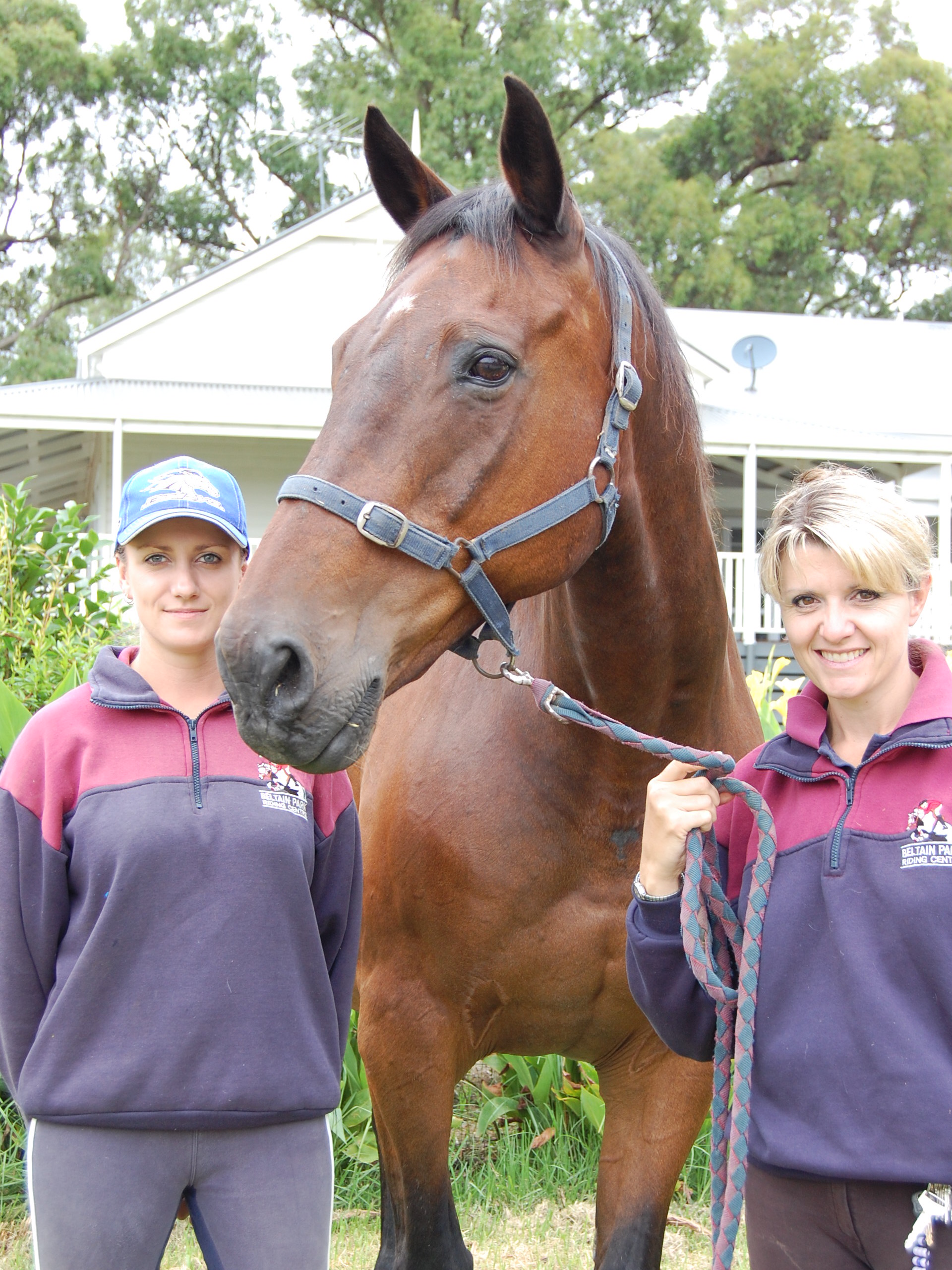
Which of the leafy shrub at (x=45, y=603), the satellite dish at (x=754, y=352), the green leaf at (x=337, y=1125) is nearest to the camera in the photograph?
the green leaf at (x=337, y=1125)

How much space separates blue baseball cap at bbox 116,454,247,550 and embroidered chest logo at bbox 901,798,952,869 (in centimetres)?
121

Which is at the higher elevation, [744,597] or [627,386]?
[744,597]

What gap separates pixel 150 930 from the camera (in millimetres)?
1877

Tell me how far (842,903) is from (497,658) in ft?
3.91

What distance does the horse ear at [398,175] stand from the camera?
2.18 meters

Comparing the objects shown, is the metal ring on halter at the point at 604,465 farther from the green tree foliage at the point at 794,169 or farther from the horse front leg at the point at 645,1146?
the green tree foliage at the point at 794,169

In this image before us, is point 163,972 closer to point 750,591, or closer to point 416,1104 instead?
point 416,1104

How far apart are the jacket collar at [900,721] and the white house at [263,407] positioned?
1181 cm

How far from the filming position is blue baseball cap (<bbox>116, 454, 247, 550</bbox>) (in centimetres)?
201

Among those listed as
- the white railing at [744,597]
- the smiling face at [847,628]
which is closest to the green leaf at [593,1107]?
the smiling face at [847,628]

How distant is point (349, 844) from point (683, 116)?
3294 cm

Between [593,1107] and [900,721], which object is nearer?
[900,721]

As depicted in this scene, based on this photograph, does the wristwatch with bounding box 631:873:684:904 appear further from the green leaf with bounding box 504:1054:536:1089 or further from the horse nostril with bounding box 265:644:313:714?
the green leaf with bounding box 504:1054:536:1089

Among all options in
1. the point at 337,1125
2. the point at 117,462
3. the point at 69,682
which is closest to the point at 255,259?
the point at 117,462
